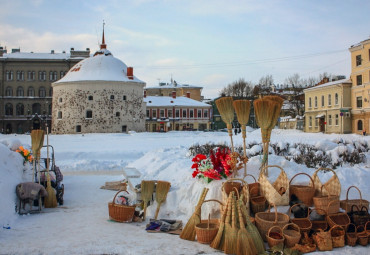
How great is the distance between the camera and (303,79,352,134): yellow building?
1614 inches

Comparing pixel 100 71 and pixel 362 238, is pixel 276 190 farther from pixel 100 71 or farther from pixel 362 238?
pixel 100 71

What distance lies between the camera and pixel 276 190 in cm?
703

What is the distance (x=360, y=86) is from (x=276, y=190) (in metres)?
36.5

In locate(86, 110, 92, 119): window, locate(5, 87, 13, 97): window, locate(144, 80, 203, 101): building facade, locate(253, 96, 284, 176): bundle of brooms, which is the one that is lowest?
locate(253, 96, 284, 176): bundle of brooms

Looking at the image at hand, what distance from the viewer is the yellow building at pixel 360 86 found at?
38.1m

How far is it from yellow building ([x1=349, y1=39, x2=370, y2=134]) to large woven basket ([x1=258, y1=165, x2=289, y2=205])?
114ft

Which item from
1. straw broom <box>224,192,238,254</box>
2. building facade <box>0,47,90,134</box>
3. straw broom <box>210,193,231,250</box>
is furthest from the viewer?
building facade <box>0,47,90,134</box>

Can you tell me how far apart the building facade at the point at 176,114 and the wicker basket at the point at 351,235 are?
187 ft

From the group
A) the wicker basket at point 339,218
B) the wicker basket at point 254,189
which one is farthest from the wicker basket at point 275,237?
the wicker basket at point 254,189

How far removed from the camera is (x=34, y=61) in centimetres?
6688

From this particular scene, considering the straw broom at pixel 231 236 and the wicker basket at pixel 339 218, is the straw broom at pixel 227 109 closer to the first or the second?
the wicker basket at pixel 339 218

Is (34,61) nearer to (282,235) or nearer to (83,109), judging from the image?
(83,109)

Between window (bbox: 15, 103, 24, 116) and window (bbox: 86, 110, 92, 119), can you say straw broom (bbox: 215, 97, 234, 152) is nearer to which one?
window (bbox: 86, 110, 92, 119)

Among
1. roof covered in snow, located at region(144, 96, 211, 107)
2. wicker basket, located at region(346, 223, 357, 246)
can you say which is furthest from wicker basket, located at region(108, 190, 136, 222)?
roof covered in snow, located at region(144, 96, 211, 107)
